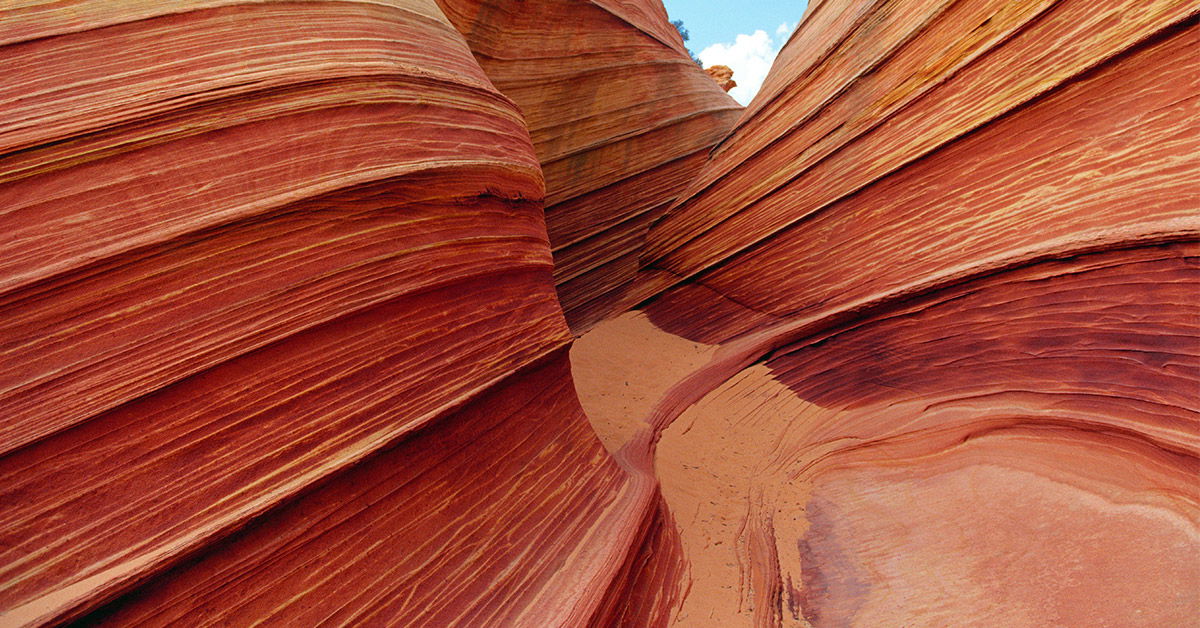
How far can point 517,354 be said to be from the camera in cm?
137

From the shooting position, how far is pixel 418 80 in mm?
1421

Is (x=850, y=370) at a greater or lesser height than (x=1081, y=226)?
lesser

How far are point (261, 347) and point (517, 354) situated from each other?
518mm

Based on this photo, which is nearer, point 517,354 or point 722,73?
point 517,354

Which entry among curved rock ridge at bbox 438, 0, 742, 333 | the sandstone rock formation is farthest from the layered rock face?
the sandstone rock formation

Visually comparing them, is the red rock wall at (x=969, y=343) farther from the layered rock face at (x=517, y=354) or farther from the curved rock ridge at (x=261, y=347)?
the curved rock ridge at (x=261, y=347)

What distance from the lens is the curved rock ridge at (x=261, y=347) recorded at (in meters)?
0.86

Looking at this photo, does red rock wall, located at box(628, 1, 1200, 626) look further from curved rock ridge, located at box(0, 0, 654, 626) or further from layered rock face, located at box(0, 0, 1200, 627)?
curved rock ridge, located at box(0, 0, 654, 626)

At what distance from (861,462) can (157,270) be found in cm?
176

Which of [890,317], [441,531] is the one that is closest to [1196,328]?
[890,317]

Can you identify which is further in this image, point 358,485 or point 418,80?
point 418,80

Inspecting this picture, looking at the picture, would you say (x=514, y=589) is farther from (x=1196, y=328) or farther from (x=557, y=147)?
(x=557, y=147)

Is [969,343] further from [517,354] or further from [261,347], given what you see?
[261,347]

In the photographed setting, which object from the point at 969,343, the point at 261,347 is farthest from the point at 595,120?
the point at 261,347
